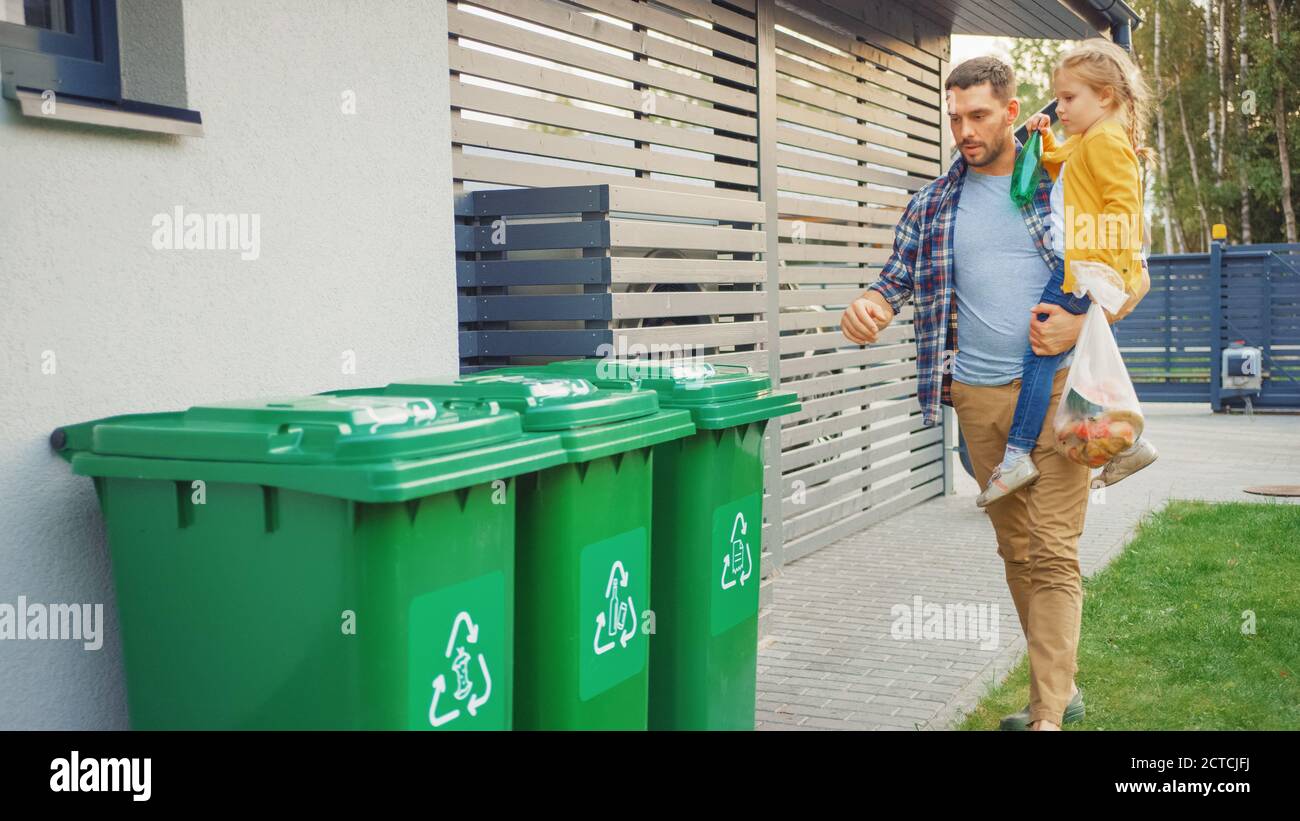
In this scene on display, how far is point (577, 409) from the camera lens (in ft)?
10.2

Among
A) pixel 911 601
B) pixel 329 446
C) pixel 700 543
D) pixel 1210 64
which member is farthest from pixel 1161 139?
pixel 329 446

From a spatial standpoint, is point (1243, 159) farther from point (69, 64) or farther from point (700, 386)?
point (69, 64)

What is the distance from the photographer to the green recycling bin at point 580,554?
3.04 meters

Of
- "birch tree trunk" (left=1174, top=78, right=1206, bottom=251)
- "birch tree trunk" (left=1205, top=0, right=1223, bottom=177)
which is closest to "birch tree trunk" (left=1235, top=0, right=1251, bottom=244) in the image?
"birch tree trunk" (left=1205, top=0, right=1223, bottom=177)

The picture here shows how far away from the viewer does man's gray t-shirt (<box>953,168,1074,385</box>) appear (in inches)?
163

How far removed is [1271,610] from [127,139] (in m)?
5.22

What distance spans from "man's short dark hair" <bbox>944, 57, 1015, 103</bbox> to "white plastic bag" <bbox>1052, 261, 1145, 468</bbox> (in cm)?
64

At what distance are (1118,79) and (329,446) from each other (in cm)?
279

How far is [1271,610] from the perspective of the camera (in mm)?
5855

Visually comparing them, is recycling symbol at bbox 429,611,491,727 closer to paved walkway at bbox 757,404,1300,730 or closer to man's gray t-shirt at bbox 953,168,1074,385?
paved walkway at bbox 757,404,1300,730

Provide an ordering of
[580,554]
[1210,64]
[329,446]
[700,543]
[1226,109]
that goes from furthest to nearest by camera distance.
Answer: [1226,109], [1210,64], [700,543], [580,554], [329,446]
